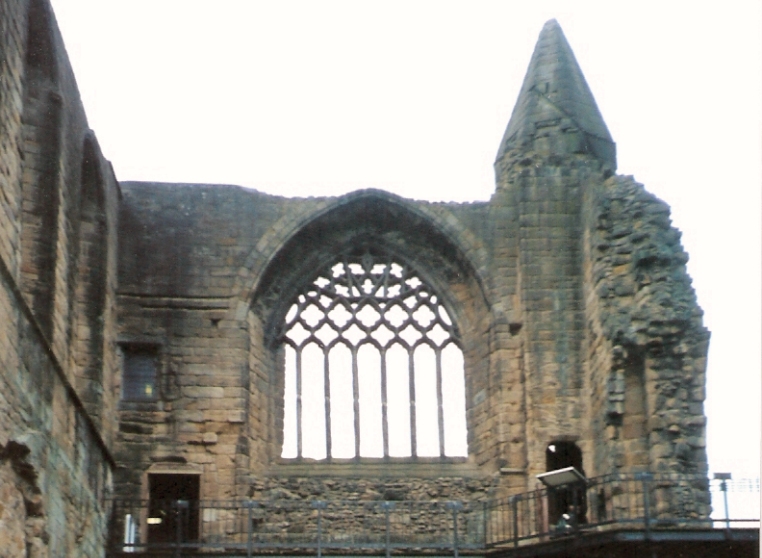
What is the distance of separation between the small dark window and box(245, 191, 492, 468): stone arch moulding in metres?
1.11

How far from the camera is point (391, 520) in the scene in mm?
17281

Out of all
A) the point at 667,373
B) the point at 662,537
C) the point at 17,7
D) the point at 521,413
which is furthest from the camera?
the point at 521,413

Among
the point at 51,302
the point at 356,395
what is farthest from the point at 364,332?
the point at 51,302

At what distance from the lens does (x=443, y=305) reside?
1848 cm

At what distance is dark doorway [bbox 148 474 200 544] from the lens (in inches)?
668

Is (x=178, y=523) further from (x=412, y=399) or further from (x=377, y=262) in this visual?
(x=377, y=262)

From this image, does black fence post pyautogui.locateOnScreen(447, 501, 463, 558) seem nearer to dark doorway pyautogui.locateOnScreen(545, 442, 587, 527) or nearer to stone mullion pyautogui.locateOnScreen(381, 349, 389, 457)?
A: dark doorway pyautogui.locateOnScreen(545, 442, 587, 527)

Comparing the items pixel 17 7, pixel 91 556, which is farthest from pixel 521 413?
pixel 17 7

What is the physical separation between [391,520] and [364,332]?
2076 millimetres

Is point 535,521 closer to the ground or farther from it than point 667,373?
closer to the ground

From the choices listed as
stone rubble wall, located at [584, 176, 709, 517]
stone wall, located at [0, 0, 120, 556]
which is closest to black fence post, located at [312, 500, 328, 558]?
stone wall, located at [0, 0, 120, 556]

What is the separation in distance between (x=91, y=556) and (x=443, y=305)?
5143 millimetres

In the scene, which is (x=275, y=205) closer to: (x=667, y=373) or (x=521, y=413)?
(x=521, y=413)

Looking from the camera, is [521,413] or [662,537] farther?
[521,413]
